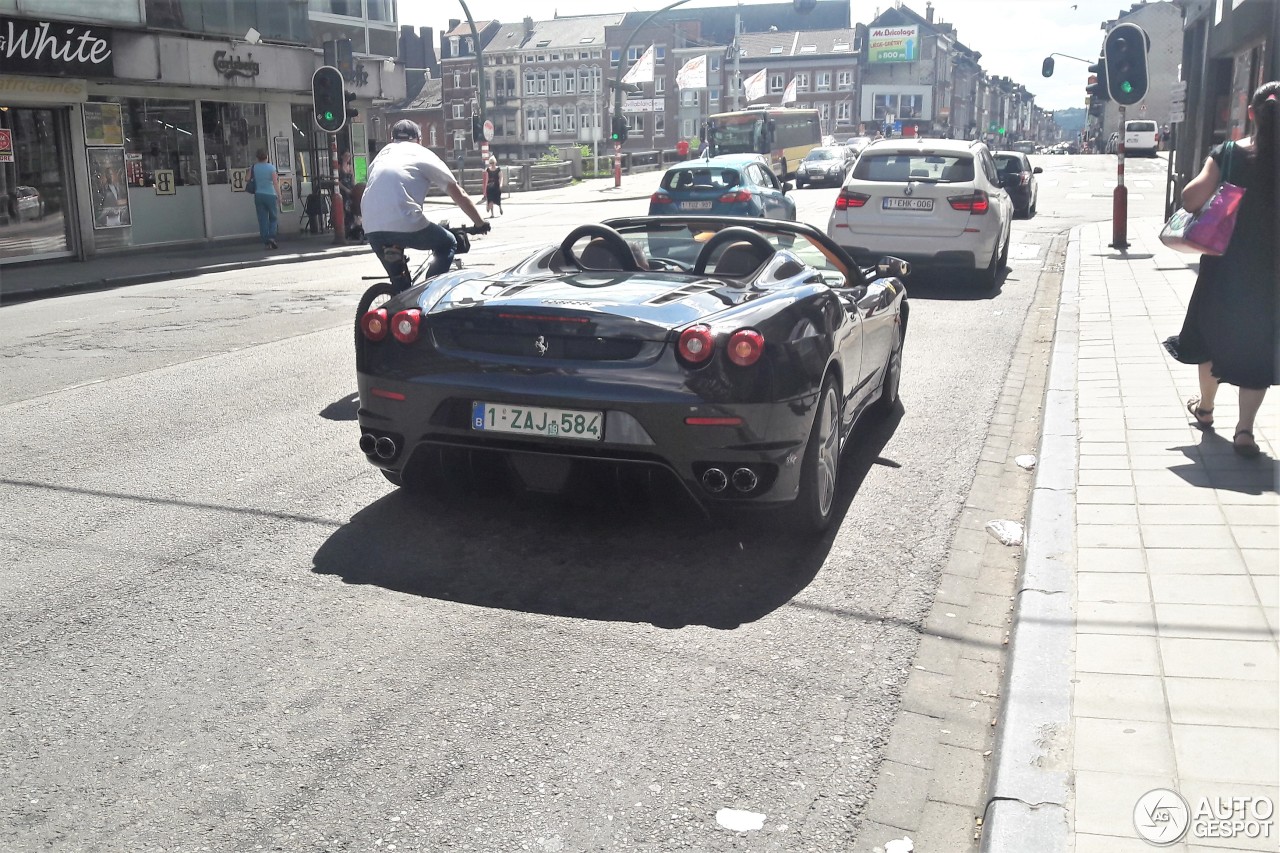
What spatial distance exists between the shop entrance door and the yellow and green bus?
34.0m

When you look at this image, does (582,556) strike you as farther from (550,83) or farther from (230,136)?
(550,83)

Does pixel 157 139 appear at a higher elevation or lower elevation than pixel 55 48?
lower

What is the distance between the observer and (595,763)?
3428 mm

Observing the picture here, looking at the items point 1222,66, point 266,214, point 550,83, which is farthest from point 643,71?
point 550,83

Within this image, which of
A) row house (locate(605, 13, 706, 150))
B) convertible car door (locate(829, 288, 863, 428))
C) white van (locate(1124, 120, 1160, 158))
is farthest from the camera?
row house (locate(605, 13, 706, 150))

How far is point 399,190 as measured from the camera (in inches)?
340

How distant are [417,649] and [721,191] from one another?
1762 cm

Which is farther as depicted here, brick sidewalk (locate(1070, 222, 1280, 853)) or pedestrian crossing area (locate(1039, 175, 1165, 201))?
pedestrian crossing area (locate(1039, 175, 1165, 201))

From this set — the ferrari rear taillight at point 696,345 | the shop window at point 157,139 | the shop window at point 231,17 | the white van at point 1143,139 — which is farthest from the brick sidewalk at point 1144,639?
the white van at point 1143,139

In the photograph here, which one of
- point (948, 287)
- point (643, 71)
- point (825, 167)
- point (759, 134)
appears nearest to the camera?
point (948, 287)

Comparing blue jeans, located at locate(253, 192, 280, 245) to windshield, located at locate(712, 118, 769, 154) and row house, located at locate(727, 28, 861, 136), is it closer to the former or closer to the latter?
windshield, located at locate(712, 118, 769, 154)

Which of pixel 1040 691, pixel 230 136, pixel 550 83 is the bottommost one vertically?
pixel 1040 691

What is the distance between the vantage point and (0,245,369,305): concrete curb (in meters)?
17.3

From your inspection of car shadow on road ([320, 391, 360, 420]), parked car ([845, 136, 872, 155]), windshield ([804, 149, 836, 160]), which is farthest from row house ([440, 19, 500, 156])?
car shadow on road ([320, 391, 360, 420])
